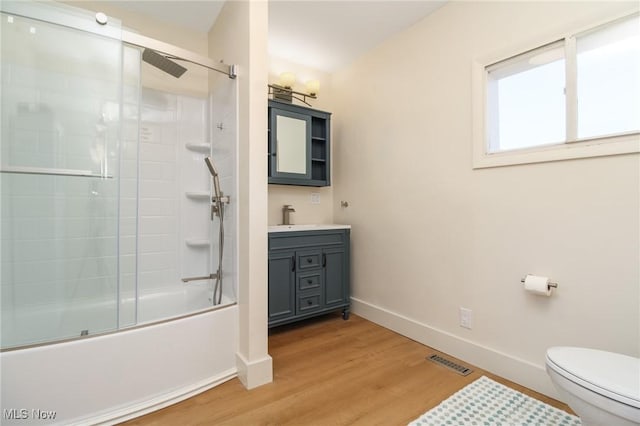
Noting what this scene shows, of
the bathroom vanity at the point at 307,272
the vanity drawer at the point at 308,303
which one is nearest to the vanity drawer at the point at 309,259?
the bathroom vanity at the point at 307,272

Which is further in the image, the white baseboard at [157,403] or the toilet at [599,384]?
the white baseboard at [157,403]

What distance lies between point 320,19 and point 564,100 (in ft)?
5.91

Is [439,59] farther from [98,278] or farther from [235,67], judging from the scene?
[98,278]

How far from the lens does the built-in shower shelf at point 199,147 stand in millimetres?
2467

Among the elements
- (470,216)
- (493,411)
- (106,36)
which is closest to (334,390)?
(493,411)

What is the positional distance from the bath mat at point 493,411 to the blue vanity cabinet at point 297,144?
201cm

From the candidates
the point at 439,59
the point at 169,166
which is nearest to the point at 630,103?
the point at 439,59

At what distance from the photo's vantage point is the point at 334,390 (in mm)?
1681

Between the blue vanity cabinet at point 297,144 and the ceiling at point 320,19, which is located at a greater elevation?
the ceiling at point 320,19

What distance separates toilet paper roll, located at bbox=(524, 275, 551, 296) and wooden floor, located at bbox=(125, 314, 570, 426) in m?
0.58

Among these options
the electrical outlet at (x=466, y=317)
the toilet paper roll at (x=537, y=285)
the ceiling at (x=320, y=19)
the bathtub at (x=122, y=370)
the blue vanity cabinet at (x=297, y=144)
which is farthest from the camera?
the blue vanity cabinet at (x=297, y=144)

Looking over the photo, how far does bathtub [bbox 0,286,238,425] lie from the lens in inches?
49.9

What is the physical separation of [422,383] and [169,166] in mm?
2447

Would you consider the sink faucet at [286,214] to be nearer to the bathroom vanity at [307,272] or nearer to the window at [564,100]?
the bathroom vanity at [307,272]
